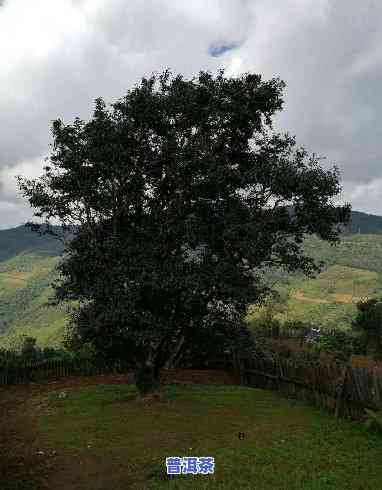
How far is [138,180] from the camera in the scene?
19.3 m

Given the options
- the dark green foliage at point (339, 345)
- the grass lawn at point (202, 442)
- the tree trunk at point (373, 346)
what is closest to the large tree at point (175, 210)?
the grass lawn at point (202, 442)

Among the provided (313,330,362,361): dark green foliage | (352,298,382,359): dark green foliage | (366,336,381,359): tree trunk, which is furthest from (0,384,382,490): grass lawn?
(352,298,382,359): dark green foliage

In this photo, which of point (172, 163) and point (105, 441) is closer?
point (105, 441)

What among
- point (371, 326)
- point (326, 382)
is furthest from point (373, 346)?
point (326, 382)

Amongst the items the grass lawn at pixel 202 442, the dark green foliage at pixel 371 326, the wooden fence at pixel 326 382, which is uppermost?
the dark green foliage at pixel 371 326

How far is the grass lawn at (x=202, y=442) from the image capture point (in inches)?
455

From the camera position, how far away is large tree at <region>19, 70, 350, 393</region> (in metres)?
18.2

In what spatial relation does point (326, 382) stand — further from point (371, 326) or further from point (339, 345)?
point (371, 326)

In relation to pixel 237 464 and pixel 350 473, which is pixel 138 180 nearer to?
pixel 237 464

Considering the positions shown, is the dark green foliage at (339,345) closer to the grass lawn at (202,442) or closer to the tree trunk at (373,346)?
the tree trunk at (373,346)

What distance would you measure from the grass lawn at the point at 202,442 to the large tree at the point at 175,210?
9.86 feet

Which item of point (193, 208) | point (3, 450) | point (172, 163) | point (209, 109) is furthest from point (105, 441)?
point (209, 109)

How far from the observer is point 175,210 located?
62.6 feet

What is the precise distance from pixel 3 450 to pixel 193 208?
1095 centimetres
